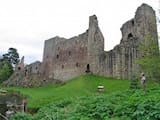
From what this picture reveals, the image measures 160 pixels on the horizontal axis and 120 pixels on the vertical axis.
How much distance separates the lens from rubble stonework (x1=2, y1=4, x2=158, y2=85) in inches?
1430

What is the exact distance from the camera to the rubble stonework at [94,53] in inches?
1430

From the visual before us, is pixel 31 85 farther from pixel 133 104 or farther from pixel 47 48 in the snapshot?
pixel 133 104

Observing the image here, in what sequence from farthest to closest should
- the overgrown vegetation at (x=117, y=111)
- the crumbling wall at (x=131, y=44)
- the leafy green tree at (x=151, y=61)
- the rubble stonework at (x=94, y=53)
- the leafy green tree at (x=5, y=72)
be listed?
the leafy green tree at (x=5, y=72)
the rubble stonework at (x=94, y=53)
the crumbling wall at (x=131, y=44)
the leafy green tree at (x=151, y=61)
the overgrown vegetation at (x=117, y=111)

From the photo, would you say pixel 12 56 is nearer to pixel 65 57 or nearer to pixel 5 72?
pixel 5 72

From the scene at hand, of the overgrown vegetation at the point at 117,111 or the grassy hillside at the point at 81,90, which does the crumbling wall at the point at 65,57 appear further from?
the overgrown vegetation at the point at 117,111

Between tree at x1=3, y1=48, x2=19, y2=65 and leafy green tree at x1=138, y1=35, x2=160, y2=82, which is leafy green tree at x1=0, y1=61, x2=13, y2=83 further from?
leafy green tree at x1=138, y1=35, x2=160, y2=82

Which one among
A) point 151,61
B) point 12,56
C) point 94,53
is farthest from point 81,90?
point 12,56

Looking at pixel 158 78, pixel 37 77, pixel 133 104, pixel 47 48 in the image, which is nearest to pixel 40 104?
pixel 158 78

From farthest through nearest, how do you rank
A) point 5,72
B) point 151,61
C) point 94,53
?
point 5,72 → point 94,53 → point 151,61

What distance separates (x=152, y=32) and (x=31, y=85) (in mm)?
20030

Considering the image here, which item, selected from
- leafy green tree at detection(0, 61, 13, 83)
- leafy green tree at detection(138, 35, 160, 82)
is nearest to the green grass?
leafy green tree at detection(138, 35, 160, 82)

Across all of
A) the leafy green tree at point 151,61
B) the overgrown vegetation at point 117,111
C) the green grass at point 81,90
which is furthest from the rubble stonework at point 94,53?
the overgrown vegetation at point 117,111

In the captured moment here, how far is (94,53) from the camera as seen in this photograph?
42.1 meters

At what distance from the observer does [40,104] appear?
25.5 metres
